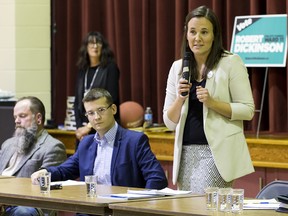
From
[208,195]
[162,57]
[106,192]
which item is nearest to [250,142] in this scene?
[162,57]

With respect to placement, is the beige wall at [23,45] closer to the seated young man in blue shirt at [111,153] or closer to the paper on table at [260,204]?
the seated young man in blue shirt at [111,153]

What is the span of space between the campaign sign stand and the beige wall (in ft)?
7.60

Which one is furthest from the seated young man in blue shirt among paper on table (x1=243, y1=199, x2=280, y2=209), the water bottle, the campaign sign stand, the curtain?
the water bottle

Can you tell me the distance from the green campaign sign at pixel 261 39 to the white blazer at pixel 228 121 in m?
2.24

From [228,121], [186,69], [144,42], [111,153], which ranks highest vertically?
[144,42]

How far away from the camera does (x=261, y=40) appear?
7.36m

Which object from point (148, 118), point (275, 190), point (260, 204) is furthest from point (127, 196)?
point (148, 118)

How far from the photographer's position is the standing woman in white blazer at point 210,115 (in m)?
4.97

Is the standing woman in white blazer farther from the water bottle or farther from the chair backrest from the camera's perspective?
the water bottle

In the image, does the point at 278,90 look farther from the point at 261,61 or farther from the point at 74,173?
the point at 74,173

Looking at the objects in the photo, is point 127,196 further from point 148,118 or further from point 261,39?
point 148,118

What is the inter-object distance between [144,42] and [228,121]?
355 centimetres

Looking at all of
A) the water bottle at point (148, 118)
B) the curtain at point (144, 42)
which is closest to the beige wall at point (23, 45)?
the curtain at point (144, 42)

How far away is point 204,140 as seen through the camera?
16.4ft
